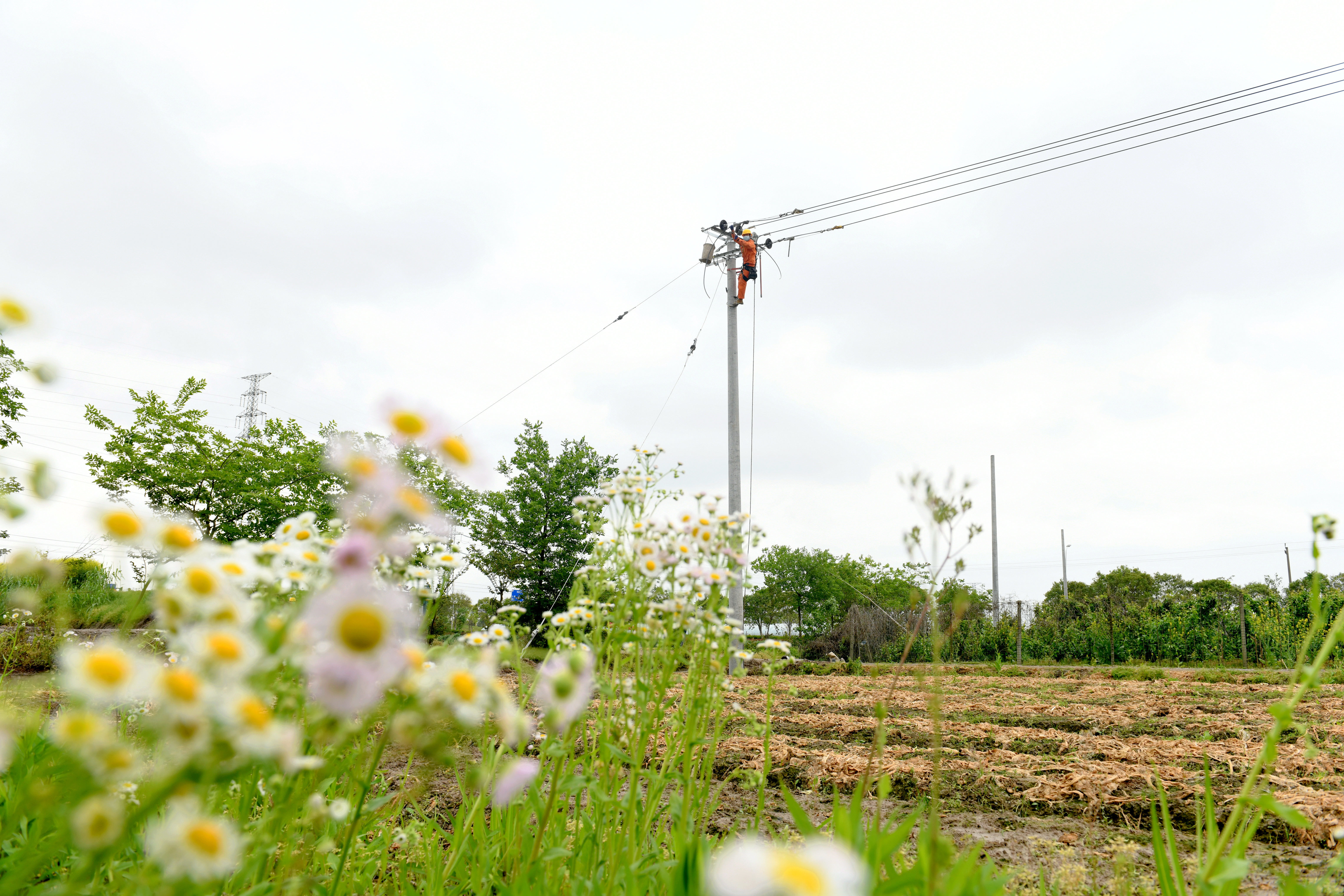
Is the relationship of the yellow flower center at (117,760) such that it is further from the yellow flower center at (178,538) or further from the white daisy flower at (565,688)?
the white daisy flower at (565,688)

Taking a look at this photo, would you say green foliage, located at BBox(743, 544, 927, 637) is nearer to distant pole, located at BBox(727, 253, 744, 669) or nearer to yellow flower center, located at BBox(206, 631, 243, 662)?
distant pole, located at BBox(727, 253, 744, 669)

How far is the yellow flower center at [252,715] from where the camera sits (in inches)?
22.0

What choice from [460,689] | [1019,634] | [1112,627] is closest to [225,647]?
[460,689]

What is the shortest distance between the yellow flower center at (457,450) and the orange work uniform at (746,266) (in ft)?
→ 42.7

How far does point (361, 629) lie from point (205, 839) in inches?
8.5

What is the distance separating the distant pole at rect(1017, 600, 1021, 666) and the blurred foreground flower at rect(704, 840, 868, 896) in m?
18.2

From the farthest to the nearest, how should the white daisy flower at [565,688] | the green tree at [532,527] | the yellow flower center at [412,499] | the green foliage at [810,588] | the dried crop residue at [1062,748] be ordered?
the green foliage at [810,588] < the green tree at [532,527] < the dried crop residue at [1062,748] < the white daisy flower at [565,688] < the yellow flower center at [412,499]

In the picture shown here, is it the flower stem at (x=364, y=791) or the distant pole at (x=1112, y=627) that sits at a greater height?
the flower stem at (x=364, y=791)

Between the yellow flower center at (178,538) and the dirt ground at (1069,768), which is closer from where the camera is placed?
the yellow flower center at (178,538)

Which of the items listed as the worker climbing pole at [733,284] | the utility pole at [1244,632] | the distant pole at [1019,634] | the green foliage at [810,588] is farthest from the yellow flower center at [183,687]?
the green foliage at [810,588]

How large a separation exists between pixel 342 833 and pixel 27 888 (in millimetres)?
709

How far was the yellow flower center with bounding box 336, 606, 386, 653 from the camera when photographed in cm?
58

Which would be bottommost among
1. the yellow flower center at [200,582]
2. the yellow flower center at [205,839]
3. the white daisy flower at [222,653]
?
the yellow flower center at [205,839]

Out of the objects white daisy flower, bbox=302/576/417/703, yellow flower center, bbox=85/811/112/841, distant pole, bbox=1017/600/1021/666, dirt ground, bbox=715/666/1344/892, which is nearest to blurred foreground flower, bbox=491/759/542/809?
white daisy flower, bbox=302/576/417/703
